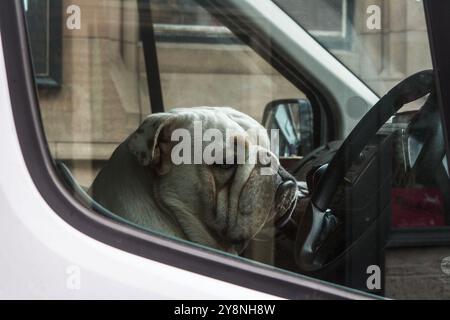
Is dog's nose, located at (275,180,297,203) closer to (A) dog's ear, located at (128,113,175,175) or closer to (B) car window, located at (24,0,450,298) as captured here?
(B) car window, located at (24,0,450,298)

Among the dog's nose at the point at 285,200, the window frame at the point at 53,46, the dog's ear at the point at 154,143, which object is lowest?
the dog's nose at the point at 285,200

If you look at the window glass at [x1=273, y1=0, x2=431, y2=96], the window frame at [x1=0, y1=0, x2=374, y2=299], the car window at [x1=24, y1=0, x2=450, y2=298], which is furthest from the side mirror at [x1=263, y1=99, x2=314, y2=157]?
the window frame at [x1=0, y1=0, x2=374, y2=299]

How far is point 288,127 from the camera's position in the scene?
1884mm

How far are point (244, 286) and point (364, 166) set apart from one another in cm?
41

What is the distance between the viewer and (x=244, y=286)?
1459mm

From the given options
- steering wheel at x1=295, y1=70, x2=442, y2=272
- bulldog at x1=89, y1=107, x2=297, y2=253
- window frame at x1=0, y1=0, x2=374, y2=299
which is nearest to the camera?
window frame at x1=0, y1=0, x2=374, y2=299

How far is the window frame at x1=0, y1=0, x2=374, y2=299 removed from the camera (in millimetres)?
1438

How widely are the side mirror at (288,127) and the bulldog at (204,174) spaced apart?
4cm

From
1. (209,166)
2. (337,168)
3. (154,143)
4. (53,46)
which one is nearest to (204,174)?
(209,166)

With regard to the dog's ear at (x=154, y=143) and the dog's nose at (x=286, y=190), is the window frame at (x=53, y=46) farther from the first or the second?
the dog's nose at (x=286, y=190)

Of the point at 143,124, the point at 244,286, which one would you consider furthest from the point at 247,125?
the point at 244,286

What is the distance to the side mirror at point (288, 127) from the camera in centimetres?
185

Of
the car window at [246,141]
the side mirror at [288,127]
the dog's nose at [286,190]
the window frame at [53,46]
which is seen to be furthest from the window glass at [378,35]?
the window frame at [53,46]

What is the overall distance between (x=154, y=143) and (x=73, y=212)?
1.46ft
